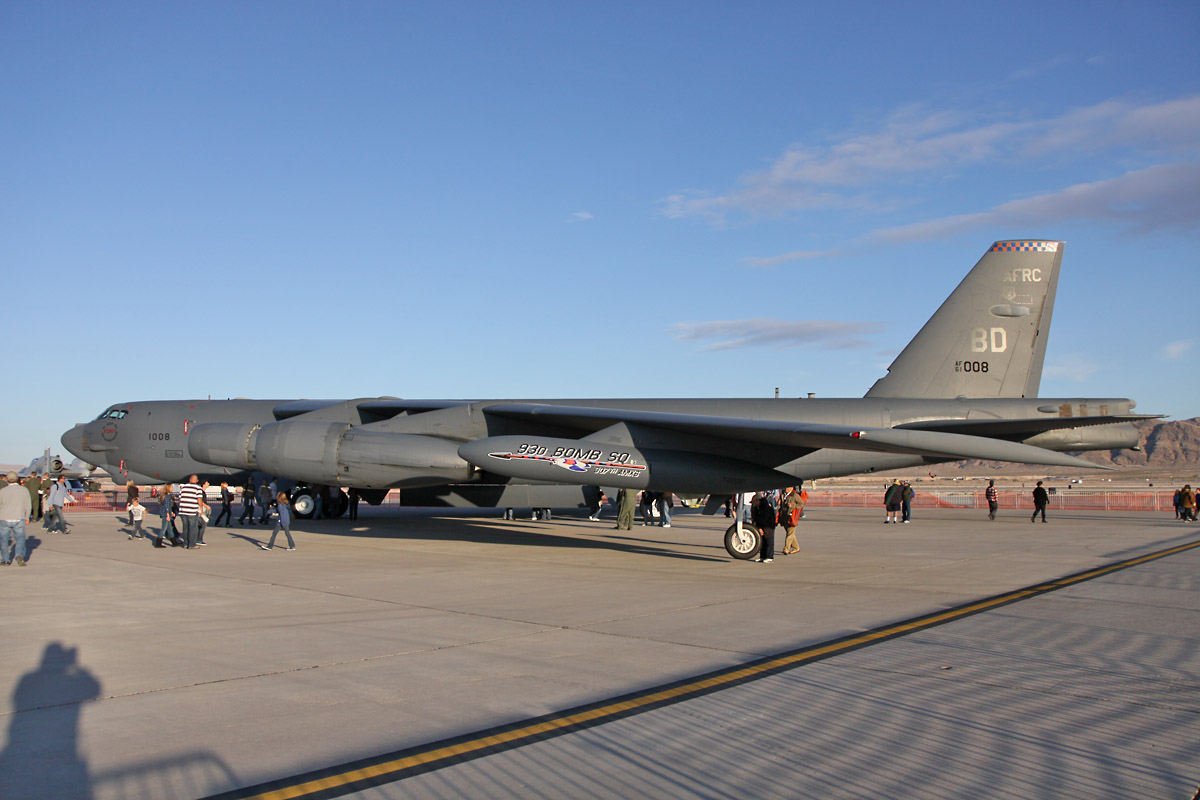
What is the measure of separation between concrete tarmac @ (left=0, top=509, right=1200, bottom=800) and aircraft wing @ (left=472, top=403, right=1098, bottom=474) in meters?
1.70

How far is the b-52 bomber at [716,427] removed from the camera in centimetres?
1354

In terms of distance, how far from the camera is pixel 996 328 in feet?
55.2

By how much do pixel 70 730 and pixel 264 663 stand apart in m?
1.64

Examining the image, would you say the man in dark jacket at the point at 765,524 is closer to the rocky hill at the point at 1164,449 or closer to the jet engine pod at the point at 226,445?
the jet engine pod at the point at 226,445

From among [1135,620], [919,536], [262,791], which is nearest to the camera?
[262,791]

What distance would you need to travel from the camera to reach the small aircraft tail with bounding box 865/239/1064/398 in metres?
16.8

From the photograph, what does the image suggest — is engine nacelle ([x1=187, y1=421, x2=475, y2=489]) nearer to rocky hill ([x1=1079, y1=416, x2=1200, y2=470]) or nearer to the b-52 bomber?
the b-52 bomber

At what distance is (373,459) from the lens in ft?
51.1

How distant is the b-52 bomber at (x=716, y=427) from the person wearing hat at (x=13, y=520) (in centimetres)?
474

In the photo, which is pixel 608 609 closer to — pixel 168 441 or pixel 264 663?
pixel 264 663

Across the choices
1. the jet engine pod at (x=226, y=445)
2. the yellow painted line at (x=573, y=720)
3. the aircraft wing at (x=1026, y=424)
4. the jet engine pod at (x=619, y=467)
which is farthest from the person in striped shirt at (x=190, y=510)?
the aircraft wing at (x=1026, y=424)

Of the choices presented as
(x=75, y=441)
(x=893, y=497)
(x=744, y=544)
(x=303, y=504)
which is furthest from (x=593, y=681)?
(x=75, y=441)

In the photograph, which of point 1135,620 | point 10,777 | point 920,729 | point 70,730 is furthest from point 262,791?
point 1135,620

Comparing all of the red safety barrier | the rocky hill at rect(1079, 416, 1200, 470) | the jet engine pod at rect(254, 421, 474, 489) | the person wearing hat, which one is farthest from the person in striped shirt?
the rocky hill at rect(1079, 416, 1200, 470)
